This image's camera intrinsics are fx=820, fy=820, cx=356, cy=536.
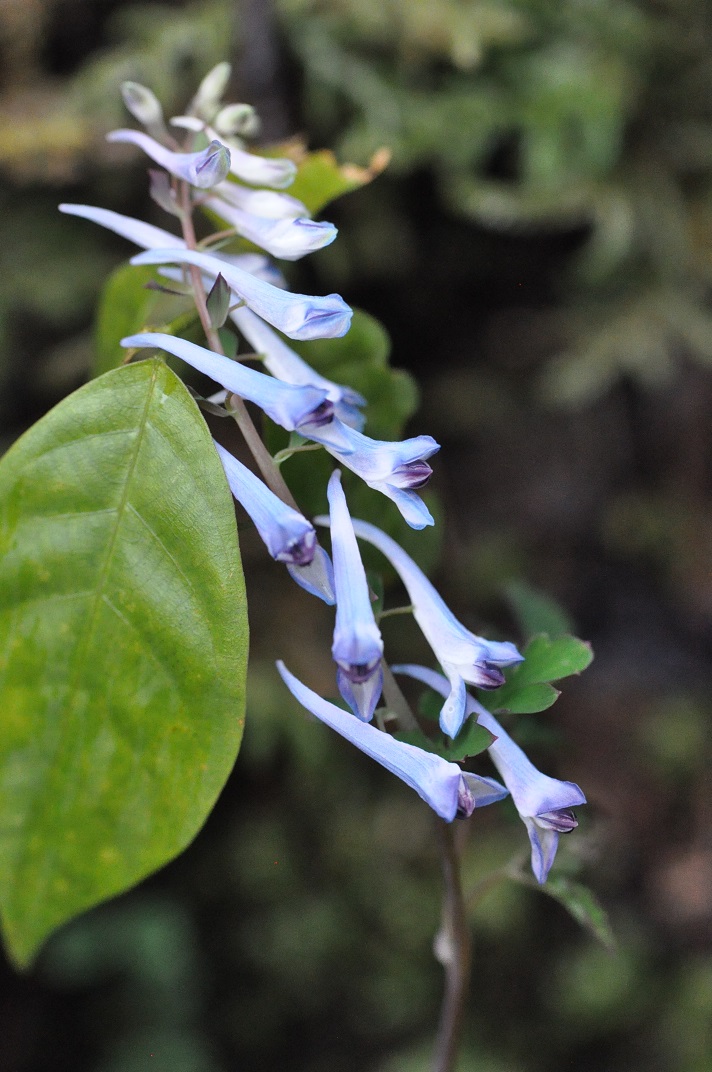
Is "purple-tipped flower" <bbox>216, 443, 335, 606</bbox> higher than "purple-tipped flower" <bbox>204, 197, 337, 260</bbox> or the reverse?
the reverse

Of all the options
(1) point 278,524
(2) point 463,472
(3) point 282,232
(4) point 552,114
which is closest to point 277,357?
(3) point 282,232

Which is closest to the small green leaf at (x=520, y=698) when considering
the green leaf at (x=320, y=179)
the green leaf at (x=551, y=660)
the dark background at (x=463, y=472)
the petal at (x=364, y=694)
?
the green leaf at (x=551, y=660)

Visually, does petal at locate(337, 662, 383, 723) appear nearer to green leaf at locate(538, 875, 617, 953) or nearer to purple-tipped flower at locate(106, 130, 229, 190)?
green leaf at locate(538, 875, 617, 953)

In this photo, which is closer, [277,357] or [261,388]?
[261,388]

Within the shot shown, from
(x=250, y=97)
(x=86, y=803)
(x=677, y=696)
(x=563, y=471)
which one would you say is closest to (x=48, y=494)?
(x=86, y=803)

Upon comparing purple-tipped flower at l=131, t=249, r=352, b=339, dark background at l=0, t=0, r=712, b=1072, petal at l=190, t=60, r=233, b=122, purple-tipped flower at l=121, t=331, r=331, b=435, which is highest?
petal at l=190, t=60, r=233, b=122

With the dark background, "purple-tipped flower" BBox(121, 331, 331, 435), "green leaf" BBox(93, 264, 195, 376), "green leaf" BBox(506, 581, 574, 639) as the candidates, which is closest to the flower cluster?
"purple-tipped flower" BBox(121, 331, 331, 435)

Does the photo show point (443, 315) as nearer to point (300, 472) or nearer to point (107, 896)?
point (300, 472)

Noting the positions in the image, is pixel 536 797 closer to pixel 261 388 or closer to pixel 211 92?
pixel 261 388
